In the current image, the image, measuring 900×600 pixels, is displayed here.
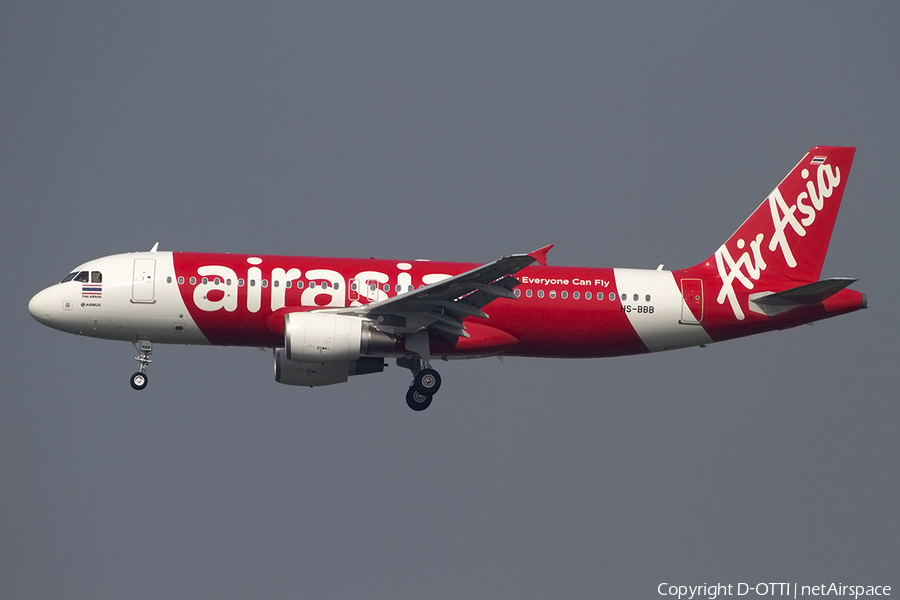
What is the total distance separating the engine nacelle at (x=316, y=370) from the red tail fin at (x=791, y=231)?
37.9 feet

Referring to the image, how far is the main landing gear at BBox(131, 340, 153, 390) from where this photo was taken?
39.4 meters

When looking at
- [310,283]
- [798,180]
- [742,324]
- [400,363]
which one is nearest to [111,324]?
[310,283]

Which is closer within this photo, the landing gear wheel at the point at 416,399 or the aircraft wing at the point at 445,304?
the aircraft wing at the point at 445,304

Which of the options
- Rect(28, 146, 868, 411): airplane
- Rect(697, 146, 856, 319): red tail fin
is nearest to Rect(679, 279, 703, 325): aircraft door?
Rect(28, 146, 868, 411): airplane

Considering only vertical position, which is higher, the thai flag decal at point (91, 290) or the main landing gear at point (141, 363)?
the thai flag decal at point (91, 290)

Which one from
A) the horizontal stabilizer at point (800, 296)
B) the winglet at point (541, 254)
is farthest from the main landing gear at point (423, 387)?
the horizontal stabilizer at point (800, 296)

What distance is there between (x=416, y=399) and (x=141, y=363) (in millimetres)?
8808

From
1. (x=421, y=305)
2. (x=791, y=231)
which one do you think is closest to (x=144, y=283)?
(x=421, y=305)

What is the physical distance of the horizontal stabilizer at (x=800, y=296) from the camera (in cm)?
3850

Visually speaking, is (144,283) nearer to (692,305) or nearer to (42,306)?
(42,306)

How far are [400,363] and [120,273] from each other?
9.29 meters

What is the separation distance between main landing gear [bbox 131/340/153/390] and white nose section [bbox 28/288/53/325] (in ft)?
9.31

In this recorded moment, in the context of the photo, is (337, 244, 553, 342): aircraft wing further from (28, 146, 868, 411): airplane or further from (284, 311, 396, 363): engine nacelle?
(284, 311, 396, 363): engine nacelle

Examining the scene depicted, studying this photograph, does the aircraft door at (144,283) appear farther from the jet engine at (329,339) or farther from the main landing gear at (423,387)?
the main landing gear at (423,387)
